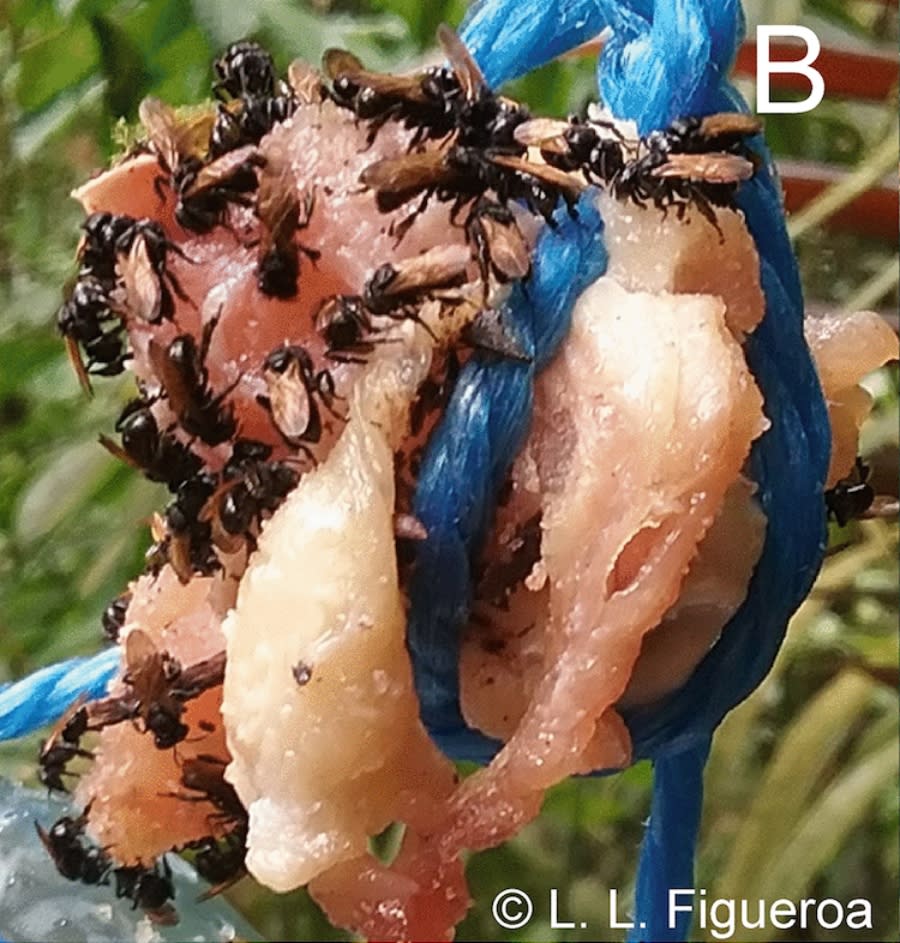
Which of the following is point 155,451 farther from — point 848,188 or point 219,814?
point 848,188

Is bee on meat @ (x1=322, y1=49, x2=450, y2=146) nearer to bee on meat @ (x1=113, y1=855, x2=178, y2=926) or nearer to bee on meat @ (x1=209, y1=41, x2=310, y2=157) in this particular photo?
bee on meat @ (x1=209, y1=41, x2=310, y2=157)

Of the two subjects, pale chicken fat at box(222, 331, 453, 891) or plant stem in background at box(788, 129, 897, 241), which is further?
plant stem in background at box(788, 129, 897, 241)

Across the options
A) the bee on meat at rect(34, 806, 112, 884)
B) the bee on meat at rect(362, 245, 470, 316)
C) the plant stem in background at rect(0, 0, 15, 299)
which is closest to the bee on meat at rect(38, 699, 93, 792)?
the bee on meat at rect(34, 806, 112, 884)

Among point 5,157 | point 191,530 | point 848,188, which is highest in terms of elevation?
point 191,530

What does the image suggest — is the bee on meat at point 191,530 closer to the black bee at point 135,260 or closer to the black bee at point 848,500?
the black bee at point 135,260

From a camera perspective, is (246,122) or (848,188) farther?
(848,188)

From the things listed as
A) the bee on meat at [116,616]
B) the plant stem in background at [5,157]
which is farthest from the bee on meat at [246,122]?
the plant stem in background at [5,157]

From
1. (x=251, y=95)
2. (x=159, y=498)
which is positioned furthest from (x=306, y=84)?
(x=159, y=498)

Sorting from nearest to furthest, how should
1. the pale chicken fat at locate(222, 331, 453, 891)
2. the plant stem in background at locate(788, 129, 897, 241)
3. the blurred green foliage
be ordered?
1. the pale chicken fat at locate(222, 331, 453, 891)
2. the blurred green foliage
3. the plant stem in background at locate(788, 129, 897, 241)
